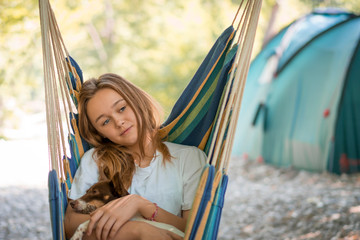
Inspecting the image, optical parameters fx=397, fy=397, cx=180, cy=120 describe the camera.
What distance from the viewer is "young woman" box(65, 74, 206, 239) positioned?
1472 mm

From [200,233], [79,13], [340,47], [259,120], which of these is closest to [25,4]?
[79,13]

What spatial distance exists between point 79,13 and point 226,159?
4857 millimetres

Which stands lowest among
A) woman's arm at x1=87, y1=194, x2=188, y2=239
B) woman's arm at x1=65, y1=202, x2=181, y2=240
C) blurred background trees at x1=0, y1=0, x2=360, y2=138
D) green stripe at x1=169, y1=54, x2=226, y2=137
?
woman's arm at x1=65, y1=202, x2=181, y2=240

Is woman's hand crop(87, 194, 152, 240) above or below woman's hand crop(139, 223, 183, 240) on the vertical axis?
above

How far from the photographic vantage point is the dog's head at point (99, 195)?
1380 mm

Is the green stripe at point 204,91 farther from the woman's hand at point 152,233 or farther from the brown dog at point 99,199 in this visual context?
the woman's hand at point 152,233

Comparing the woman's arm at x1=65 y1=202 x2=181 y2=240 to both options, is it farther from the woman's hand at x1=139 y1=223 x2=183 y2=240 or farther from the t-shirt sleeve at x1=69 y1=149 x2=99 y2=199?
the t-shirt sleeve at x1=69 y1=149 x2=99 y2=199

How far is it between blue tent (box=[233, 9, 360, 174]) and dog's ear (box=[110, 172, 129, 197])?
9.44 ft

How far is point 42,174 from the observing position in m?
4.48

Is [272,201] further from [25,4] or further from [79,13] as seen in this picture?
[79,13]

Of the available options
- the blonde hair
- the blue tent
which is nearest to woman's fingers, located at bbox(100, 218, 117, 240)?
the blonde hair

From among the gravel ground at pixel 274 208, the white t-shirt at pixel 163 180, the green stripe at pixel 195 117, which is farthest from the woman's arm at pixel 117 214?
the gravel ground at pixel 274 208

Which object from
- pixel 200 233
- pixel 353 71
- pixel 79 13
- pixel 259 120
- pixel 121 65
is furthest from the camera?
pixel 121 65

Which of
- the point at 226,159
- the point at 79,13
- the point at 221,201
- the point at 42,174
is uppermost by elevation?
the point at 79,13
